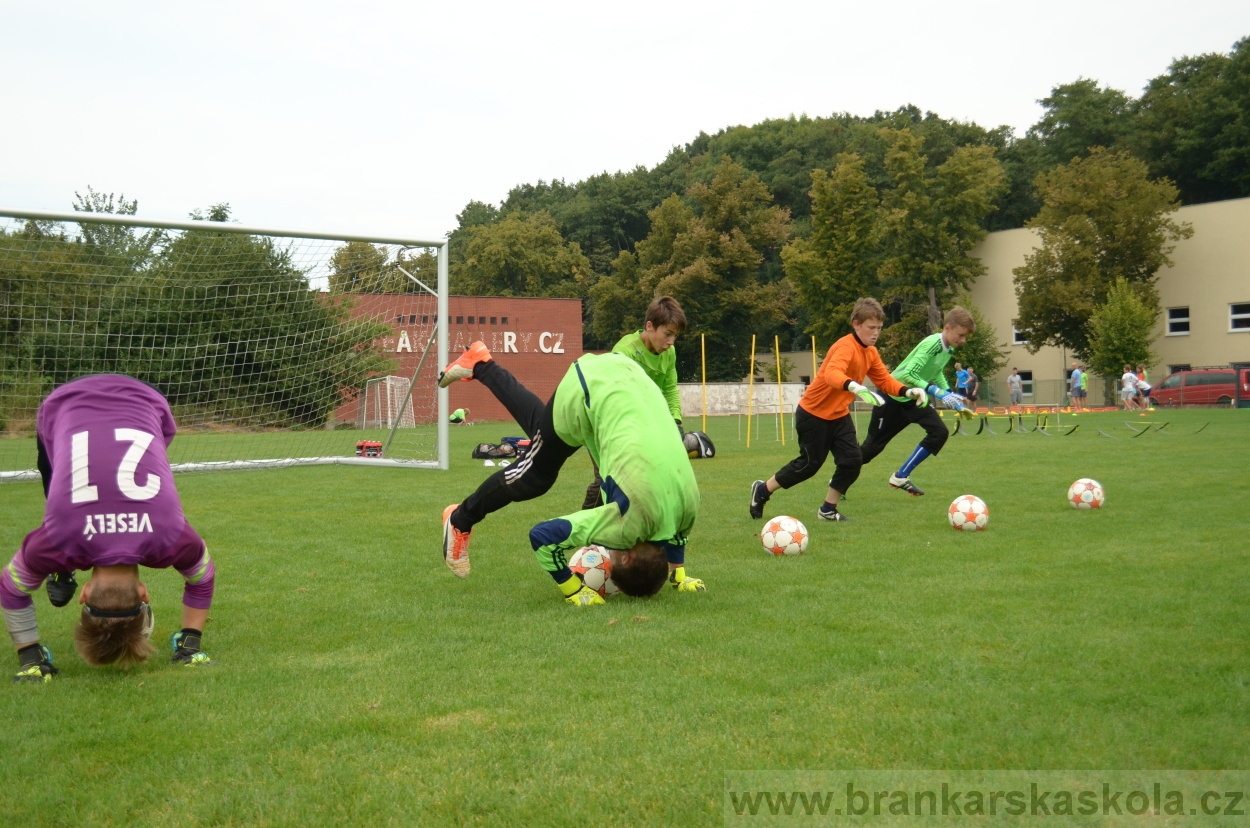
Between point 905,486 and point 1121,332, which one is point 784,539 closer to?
point 905,486

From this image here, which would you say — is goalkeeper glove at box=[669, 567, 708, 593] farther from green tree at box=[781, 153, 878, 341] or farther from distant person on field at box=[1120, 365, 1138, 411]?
green tree at box=[781, 153, 878, 341]

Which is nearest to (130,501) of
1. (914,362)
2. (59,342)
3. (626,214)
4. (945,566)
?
(945,566)

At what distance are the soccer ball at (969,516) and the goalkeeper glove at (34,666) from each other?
704 centimetres

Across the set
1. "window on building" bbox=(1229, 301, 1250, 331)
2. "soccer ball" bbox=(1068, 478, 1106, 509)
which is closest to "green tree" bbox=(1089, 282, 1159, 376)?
"window on building" bbox=(1229, 301, 1250, 331)

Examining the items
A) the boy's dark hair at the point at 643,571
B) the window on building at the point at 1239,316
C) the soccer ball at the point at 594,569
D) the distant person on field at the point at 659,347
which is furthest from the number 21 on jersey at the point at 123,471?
the window on building at the point at 1239,316

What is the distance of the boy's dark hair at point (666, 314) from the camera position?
25.8ft

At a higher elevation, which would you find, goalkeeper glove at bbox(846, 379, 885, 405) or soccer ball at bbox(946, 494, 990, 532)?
goalkeeper glove at bbox(846, 379, 885, 405)

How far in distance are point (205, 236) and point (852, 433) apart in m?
11.2

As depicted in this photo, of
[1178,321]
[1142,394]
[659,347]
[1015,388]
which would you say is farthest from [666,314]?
[1178,321]

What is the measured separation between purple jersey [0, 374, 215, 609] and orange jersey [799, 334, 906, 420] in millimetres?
6043

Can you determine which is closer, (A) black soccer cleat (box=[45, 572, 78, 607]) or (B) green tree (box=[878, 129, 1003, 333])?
(A) black soccer cleat (box=[45, 572, 78, 607])

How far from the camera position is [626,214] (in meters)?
75.3

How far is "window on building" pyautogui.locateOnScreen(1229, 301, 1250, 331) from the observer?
149 ft

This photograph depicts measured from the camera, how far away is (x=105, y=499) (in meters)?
Result: 4.53
